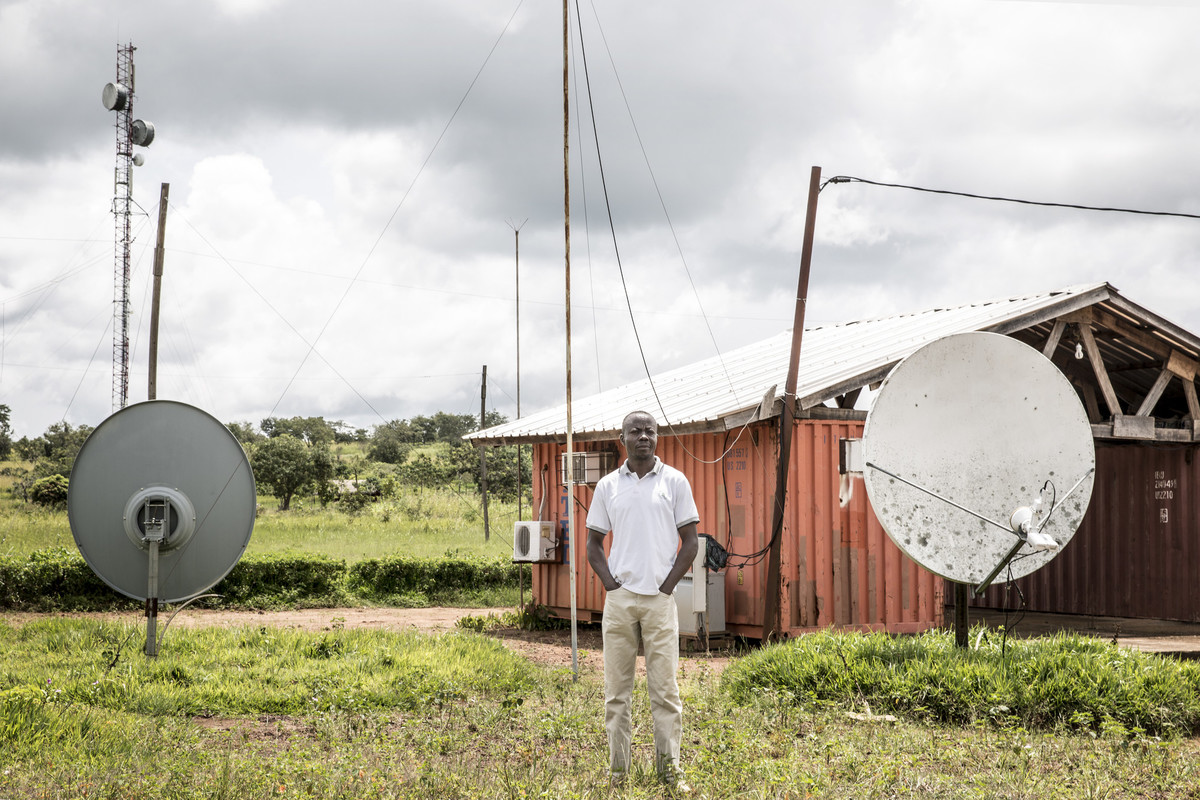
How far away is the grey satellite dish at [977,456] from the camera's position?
26.5ft

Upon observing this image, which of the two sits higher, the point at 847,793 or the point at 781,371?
the point at 781,371

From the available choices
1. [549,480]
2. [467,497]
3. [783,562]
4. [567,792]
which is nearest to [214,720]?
[567,792]

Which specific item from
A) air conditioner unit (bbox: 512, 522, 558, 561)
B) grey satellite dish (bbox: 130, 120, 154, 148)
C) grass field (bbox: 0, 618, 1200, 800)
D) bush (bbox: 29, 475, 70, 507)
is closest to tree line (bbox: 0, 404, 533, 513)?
bush (bbox: 29, 475, 70, 507)

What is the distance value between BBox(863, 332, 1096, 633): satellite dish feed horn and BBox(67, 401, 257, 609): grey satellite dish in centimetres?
534

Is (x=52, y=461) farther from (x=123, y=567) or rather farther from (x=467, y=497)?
(x=123, y=567)

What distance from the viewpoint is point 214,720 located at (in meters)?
7.16

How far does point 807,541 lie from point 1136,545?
6.87 meters

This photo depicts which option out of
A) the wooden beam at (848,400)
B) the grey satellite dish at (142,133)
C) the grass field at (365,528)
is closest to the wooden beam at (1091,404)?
the wooden beam at (848,400)

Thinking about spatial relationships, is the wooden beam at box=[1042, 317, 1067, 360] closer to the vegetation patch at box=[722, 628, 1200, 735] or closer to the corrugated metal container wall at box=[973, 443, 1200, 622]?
the corrugated metal container wall at box=[973, 443, 1200, 622]

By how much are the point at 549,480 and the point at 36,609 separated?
25.1 ft

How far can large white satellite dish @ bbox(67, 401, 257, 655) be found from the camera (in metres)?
8.70

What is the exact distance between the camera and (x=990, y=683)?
7.28 m

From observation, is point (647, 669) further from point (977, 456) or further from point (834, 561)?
point (834, 561)

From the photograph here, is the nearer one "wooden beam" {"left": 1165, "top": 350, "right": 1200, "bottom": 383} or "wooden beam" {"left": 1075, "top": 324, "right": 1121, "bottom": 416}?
"wooden beam" {"left": 1075, "top": 324, "right": 1121, "bottom": 416}
